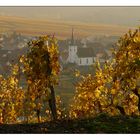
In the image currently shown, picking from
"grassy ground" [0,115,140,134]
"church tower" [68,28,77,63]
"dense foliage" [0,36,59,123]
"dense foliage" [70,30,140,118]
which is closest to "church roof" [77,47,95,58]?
"church tower" [68,28,77,63]

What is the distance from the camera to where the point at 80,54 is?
95.9 ft

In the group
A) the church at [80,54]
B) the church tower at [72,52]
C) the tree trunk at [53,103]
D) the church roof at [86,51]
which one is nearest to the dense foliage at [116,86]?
the church at [80,54]

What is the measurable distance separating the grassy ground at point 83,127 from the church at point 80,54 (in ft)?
22.0

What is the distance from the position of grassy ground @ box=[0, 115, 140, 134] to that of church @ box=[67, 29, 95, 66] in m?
6.70

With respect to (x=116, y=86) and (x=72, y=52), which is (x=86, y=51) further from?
(x=116, y=86)

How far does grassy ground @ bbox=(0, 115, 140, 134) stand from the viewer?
67.2 feet

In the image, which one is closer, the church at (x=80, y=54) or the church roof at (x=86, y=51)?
the church at (x=80, y=54)

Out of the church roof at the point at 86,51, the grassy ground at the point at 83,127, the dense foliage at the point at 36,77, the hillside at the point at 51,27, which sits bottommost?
the grassy ground at the point at 83,127

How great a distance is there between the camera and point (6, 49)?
96.8ft

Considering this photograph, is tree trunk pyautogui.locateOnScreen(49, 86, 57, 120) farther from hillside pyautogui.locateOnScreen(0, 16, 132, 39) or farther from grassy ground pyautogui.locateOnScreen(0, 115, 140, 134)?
grassy ground pyautogui.locateOnScreen(0, 115, 140, 134)

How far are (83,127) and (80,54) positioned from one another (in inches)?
351

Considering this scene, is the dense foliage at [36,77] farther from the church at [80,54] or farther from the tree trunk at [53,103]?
the church at [80,54]

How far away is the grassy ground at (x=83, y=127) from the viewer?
67.2ft
